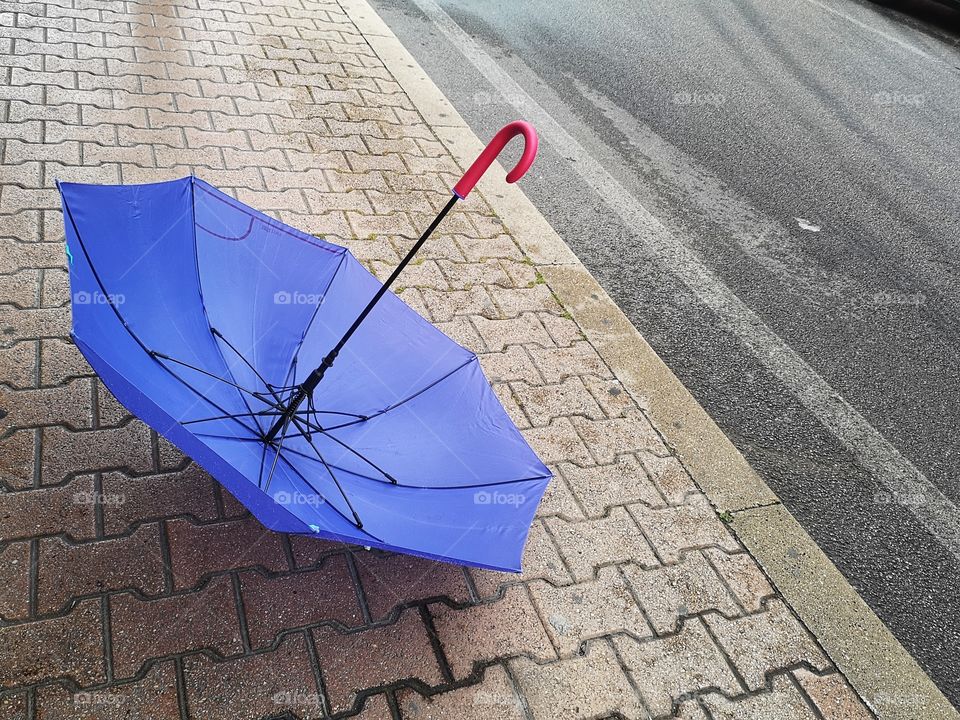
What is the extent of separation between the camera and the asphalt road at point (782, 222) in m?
4.11

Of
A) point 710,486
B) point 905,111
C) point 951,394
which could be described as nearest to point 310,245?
point 710,486

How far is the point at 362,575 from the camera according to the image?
10.0 feet

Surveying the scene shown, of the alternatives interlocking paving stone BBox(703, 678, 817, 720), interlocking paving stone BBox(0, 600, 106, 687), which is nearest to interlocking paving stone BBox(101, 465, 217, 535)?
interlocking paving stone BBox(0, 600, 106, 687)

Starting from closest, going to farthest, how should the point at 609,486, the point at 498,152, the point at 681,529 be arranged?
the point at 498,152
the point at 681,529
the point at 609,486

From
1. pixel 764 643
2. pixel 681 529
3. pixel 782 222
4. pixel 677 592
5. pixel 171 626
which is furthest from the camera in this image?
pixel 782 222

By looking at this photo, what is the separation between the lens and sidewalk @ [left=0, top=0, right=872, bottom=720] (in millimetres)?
2672

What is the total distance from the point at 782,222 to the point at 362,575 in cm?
462

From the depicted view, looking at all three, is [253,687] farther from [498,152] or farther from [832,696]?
[832,696]

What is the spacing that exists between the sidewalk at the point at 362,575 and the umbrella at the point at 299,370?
0.57m

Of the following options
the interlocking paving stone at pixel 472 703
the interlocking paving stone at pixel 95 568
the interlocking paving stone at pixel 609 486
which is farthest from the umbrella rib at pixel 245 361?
the interlocking paving stone at pixel 609 486

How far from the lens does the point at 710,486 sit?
12.7ft

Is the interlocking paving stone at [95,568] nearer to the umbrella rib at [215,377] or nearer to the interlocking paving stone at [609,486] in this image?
the umbrella rib at [215,377]

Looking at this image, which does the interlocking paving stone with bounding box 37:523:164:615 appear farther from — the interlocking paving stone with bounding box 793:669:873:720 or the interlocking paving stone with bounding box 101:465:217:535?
the interlocking paving stone with bounding box 793:669:873:720

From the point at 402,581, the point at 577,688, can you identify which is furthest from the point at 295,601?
the point at 577,688
